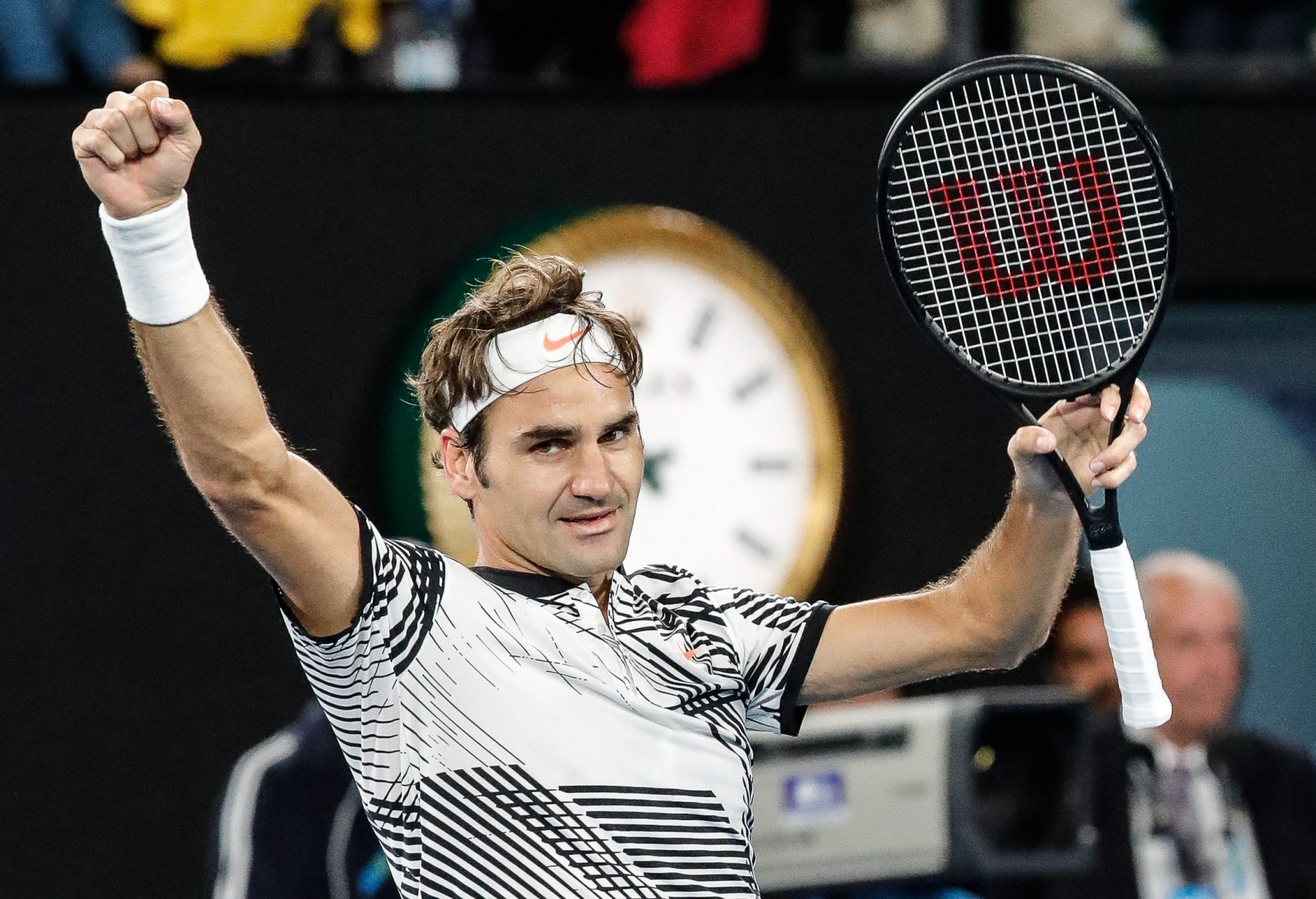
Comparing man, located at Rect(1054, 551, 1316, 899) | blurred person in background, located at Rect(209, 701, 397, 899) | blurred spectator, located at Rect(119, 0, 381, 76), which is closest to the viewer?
blurred person in background, located at Rect(209, 701, 397, 899)

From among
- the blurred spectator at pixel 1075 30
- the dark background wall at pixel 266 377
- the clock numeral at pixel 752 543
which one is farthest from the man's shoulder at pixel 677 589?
the blurred spectator at pixel 1075 30

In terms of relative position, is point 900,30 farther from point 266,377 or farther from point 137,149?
point 137,149

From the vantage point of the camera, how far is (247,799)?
3672 mm

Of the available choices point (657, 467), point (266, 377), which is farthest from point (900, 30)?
point (266, 377)

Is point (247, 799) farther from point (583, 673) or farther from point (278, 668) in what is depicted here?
point (583, 673)

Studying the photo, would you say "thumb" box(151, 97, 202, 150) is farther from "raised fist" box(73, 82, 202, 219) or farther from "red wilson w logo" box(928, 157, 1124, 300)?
"red wilson w logo" box(928, 157, 1124, 300)

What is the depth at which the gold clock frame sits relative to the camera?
16.5 ft

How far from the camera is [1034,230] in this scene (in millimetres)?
3201

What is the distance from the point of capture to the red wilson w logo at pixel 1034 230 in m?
2.79

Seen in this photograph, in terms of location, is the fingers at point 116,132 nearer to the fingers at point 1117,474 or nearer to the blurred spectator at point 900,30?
the fingers at point 1117,474

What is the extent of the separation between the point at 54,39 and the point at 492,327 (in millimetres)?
2770

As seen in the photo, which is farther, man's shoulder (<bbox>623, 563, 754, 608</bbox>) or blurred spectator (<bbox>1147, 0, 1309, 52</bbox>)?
blurred spectator (<bbox>1147, 0, 1309, 52</bbox>)

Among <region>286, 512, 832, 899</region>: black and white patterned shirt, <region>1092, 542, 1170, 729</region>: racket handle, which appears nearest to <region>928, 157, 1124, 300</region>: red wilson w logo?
<region>1092, 542, 1170, 729</region>: racket handle

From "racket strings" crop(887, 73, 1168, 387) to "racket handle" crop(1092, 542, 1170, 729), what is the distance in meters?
0.23
